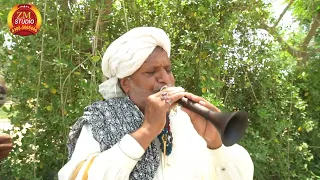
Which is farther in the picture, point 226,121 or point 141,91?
point 141,91

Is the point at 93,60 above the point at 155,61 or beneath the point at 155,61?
above

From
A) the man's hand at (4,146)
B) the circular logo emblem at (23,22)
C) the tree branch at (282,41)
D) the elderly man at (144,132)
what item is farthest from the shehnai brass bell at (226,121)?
the tree branch at (282,41)

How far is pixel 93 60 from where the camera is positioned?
8.63ft

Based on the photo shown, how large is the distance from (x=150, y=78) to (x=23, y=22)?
1.49 m

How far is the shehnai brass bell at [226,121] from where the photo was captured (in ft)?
4.84

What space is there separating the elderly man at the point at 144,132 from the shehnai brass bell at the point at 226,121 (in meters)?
0.04

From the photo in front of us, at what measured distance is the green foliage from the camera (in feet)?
9.30

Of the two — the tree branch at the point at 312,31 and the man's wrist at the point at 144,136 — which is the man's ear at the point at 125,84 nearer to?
the man's wrist at the point at 144,136

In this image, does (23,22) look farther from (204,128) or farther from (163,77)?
(204,128)

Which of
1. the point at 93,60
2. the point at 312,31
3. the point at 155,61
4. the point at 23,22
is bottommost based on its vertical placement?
the point at 155,61

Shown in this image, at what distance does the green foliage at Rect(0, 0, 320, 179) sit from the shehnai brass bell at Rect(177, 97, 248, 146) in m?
1.15

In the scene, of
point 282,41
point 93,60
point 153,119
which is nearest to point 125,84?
point 153,119

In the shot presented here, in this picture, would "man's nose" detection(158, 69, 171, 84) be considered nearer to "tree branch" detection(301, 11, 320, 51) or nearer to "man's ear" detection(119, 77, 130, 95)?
"man's ear" detection(119, 77, 130, 95)

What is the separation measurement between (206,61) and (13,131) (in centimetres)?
151
